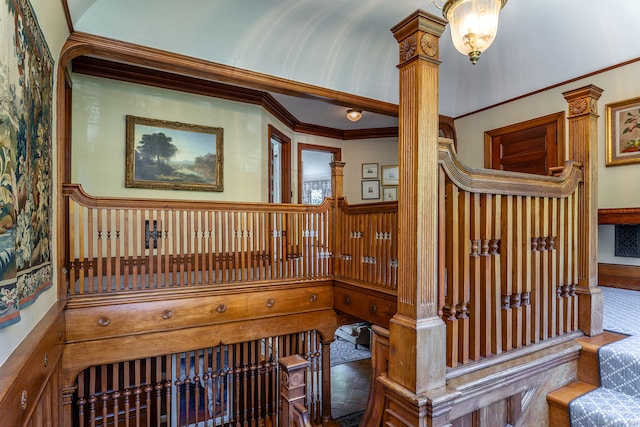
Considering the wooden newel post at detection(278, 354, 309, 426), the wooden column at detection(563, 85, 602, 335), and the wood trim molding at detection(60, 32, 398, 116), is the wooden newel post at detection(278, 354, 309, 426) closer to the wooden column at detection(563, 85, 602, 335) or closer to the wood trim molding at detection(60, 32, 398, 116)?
the wooden column at detection(563, 85, 602, 335)

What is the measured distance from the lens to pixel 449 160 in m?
1.37

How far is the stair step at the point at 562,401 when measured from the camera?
1.57 metres

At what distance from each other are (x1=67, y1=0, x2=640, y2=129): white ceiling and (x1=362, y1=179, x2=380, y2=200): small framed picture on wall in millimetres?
2150

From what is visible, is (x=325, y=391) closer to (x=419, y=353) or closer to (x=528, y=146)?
(x=419, y=353)

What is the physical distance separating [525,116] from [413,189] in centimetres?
374

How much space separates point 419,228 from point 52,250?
2.23 m

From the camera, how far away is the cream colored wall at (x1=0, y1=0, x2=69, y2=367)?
1284 millimetres

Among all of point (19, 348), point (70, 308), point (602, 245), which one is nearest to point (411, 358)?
point (19, 348)

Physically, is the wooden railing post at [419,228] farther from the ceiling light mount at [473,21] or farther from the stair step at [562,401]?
the ceiling light mount at [473,21]

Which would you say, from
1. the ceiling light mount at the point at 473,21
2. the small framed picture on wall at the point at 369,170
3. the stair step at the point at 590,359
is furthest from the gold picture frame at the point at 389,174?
the stair step at the point at 590,359

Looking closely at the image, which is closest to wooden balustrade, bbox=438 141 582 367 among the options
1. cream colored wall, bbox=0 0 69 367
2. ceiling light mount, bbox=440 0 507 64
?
ceiling light mount, bbox=440 0 507 64

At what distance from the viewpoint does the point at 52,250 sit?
2.12m

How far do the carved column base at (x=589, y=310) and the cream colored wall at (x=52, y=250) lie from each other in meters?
2.66

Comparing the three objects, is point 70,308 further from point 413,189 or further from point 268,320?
point 413,189
